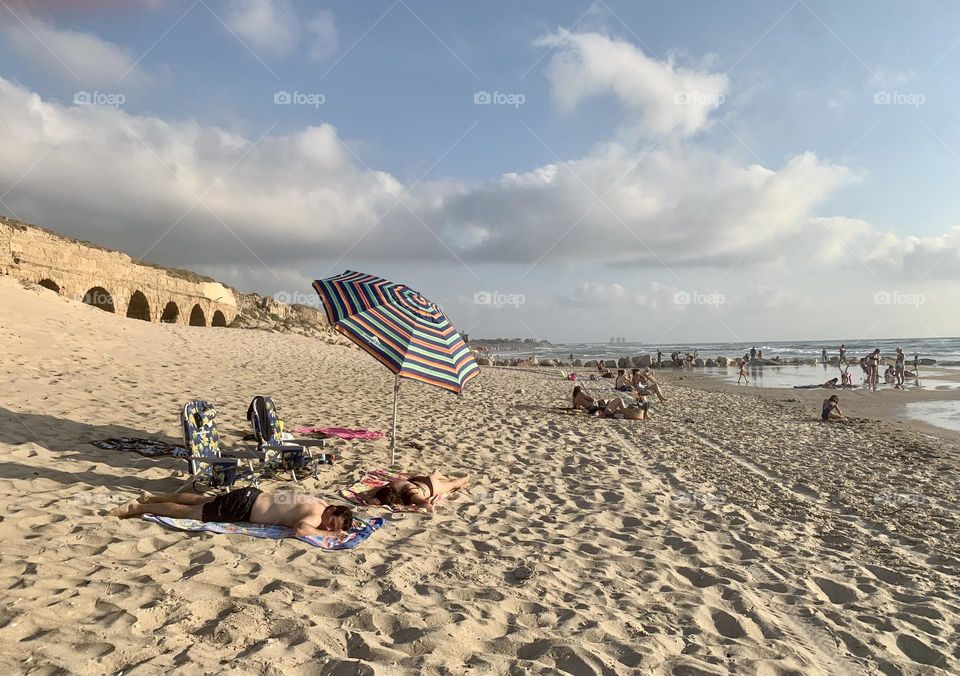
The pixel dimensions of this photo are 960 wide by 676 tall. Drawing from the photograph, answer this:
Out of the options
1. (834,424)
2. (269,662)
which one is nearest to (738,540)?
(269,662)

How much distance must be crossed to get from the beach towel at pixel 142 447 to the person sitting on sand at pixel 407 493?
2.32 m

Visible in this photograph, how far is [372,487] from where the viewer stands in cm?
602

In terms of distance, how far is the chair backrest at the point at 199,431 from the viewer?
5586 millimetres

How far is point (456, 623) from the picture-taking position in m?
3.21

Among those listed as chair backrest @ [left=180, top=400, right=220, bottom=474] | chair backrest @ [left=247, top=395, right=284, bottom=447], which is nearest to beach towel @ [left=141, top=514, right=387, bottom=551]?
chair backrest @ [left=180, top=400, right=220, bottom=474]

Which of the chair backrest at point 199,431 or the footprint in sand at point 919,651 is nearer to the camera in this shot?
the footprint in sand at point 919,651

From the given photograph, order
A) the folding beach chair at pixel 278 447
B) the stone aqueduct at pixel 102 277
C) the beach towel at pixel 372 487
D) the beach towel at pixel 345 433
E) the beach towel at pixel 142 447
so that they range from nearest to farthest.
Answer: the beach towel at pixel 372 487 < the folding beach chair at pixel 278 447 < the beach towel at pixel 142 447 < the beach towel at pixel 345 433 < the stone aqueduct at pixel 102 277

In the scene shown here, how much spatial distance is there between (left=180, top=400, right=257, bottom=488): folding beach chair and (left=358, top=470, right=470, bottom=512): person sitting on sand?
1.33 m

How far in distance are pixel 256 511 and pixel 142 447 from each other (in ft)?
9.54

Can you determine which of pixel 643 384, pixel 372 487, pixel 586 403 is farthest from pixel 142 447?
pixel 643 384

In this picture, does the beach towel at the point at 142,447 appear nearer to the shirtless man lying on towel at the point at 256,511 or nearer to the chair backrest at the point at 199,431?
the chair backrest at the point at 199,431

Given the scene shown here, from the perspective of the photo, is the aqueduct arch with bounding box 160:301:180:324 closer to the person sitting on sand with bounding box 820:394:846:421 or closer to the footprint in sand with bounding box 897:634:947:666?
the person sitting on sand with bounding box 820:394:846:421

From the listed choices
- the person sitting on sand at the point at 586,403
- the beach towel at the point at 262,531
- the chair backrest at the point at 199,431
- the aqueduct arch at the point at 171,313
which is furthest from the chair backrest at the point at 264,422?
the aqueduct arch at the point at 171,313

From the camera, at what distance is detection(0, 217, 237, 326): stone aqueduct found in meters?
20.1
